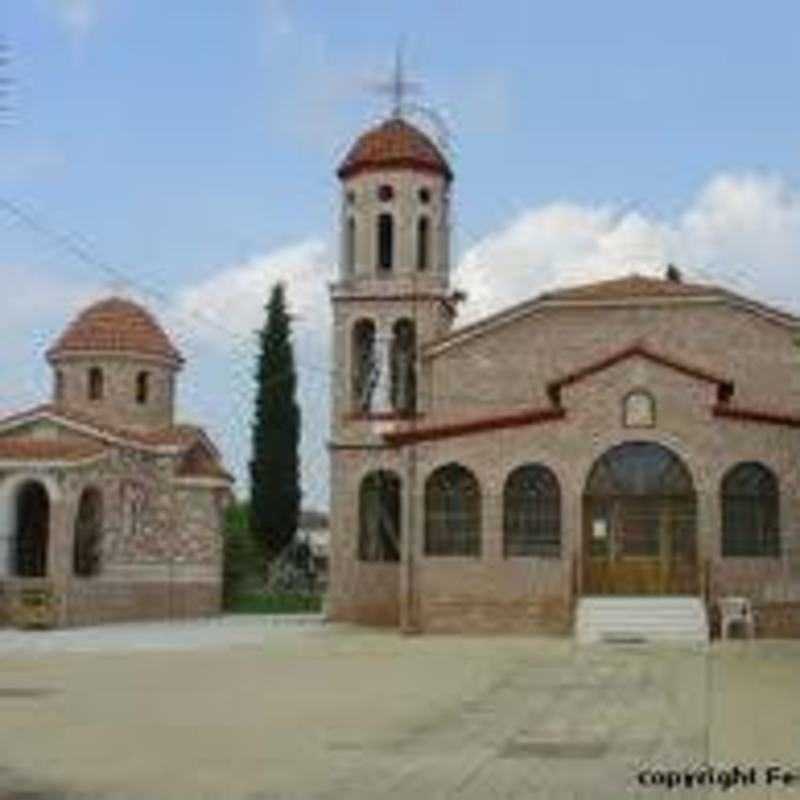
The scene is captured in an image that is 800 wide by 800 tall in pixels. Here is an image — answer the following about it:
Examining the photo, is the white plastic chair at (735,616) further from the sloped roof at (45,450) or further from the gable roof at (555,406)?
the sloped roof at (45,450)

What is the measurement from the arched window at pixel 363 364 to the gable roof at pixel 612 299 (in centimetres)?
322

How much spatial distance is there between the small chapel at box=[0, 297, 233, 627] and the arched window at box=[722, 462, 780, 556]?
17.4 meters

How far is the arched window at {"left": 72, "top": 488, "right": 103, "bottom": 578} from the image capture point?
51531mm

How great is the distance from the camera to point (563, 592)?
40.5 m

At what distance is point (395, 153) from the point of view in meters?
51.0

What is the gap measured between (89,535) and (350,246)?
10.8m

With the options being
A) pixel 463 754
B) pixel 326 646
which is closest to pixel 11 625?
pixel 326 646

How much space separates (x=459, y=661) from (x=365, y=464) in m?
18.7

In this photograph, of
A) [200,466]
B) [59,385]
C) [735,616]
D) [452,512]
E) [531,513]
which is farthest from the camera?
[59,385]

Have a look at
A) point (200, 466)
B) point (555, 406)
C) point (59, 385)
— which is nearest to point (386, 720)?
point (555, 406)

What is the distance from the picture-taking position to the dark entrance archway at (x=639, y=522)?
133 feet

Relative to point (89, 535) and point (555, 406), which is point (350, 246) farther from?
point (555, 406)

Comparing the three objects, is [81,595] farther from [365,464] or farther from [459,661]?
[459,661]

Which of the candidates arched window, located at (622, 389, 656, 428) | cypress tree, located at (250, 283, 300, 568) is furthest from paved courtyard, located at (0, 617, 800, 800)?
cypress tree, located at (250, 283, 300, 568)
